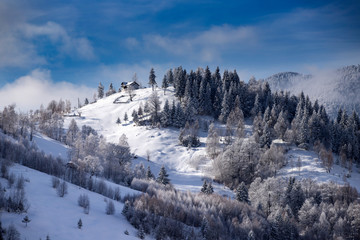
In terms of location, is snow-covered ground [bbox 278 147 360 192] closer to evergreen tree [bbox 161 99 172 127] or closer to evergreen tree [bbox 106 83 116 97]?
evergreen tree [bbox 161 99 172 127]

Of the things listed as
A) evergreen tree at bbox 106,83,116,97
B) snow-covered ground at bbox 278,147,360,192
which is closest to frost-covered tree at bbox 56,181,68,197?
snow-covered ground at bbox 278,147,360,192

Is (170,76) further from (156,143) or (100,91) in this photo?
(156,143)

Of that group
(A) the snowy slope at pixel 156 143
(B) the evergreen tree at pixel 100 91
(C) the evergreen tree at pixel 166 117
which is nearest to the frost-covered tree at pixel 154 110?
(C) the evergreen tree at pixel 166 117

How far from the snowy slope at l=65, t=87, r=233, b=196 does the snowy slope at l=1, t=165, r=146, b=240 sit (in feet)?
98.7

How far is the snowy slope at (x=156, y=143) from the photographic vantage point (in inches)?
2092

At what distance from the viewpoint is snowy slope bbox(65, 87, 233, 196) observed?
174 feet

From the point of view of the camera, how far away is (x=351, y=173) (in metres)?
55.4

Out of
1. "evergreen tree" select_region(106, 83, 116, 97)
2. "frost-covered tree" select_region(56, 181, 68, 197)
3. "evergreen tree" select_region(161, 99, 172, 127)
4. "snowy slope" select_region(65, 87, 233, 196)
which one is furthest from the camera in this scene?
"evergreen tree" select_region(106, 83, 116, 97)

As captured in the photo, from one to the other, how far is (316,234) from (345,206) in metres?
14.1

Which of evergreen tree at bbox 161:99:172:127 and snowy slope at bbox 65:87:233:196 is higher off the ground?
evergreen tree at bbox 161:99:172:127

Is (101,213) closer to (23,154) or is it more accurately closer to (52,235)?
(52,235)

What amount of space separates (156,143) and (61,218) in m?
55.5

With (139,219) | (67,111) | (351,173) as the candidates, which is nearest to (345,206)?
(351,173)

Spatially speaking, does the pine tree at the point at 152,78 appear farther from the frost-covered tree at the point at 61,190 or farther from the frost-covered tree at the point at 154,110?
the frost-covered tree at the point at 61,190
